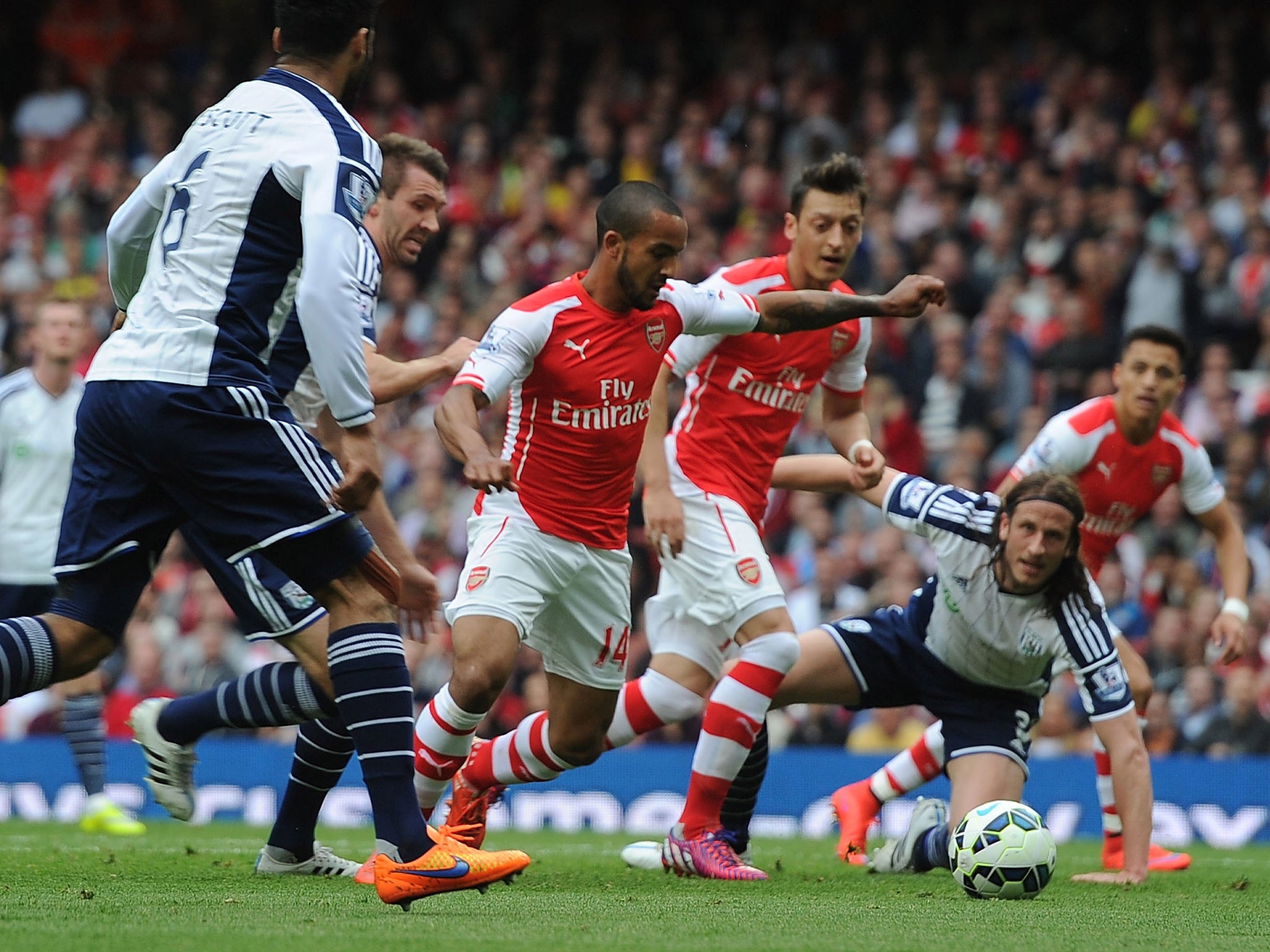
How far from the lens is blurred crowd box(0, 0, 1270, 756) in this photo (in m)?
12.7

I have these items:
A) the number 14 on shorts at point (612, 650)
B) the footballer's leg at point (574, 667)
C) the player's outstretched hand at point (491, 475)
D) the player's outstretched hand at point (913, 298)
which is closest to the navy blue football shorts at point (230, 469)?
the player's outstretched hand at point (491, 475)

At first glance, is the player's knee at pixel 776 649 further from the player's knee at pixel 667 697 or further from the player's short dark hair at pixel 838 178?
the player's short dark hair at pixel 838 178

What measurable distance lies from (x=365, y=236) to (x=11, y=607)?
5.04 m

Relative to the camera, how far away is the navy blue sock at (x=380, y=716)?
15.2ft

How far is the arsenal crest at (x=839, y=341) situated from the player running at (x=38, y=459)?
4283 mm

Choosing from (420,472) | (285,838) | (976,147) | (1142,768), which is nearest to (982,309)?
(976,147)

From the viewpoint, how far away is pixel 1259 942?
4.78 meters

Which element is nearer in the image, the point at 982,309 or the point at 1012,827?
the point at 1012,827

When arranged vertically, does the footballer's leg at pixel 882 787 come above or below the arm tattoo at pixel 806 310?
below

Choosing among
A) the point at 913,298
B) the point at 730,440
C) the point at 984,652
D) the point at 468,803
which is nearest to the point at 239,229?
the point at 913,298

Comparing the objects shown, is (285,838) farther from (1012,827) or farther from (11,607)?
(11,607)

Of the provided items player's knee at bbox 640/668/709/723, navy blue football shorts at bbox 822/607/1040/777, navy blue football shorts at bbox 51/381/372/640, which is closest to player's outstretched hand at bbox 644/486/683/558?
player's knee at bbox 640/668/709/723

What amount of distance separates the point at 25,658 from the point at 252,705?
792mm

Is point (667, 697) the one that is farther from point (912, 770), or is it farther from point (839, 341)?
point (839, 341)
